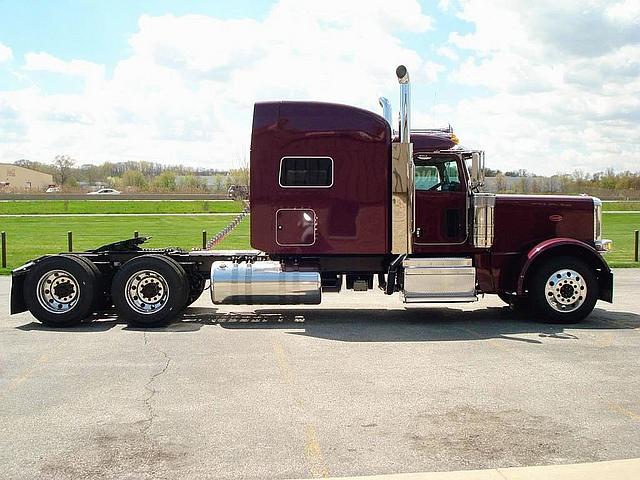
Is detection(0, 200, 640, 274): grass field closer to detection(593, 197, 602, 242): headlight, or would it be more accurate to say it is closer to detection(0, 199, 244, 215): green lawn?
detection(0, 199, 244, 215): green lawn

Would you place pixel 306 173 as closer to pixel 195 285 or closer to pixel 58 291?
pixel 195 285

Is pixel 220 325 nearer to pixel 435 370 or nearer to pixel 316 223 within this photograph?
pixel 316 223

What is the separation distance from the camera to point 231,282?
1119cm

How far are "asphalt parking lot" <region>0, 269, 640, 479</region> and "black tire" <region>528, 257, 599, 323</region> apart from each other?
291 mm

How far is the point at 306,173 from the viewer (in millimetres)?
11281

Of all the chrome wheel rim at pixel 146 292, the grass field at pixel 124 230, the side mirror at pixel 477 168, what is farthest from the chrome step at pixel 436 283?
the grass field at pixel 124 230

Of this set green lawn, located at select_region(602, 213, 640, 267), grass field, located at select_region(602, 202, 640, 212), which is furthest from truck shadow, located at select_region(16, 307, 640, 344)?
grass field, located at select_region(602, 202, 640, 212)

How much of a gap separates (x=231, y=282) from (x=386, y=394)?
446 centimetres

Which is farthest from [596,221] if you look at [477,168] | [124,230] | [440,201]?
[124,230]

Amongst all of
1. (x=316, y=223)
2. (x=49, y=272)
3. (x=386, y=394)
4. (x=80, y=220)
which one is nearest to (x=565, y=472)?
(x=386, y=394)

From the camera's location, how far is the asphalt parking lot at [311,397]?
18.2ft

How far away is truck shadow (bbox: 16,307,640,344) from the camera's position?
10438mm

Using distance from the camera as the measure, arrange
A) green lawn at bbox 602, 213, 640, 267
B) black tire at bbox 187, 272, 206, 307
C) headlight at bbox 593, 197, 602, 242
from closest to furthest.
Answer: headlight at bbox 593, 197, 602, 242 < black tire at bbox 187, 272, 206, 307 < green lawn at bbox 602, 213, 640, 267

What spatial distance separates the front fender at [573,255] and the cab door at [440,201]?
1.03 meters
